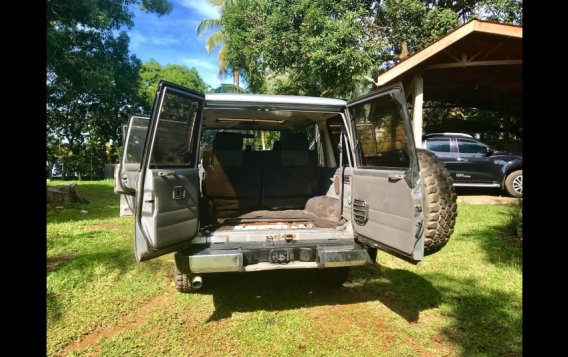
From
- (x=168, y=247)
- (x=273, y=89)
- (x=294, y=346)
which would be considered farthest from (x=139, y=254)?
(x=273, y=89)

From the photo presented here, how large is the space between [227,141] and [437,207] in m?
2.83

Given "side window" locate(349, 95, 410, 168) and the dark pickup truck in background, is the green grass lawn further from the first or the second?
the dark pickup truck in background

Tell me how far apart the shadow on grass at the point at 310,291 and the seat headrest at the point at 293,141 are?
1721 mm

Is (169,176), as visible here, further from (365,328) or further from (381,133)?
(365,328)

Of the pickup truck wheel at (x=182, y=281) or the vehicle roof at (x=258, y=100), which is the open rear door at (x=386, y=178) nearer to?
the vehicle roof at (x=258, y=100)

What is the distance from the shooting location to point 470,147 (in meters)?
10.5

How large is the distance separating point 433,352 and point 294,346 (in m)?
1.11

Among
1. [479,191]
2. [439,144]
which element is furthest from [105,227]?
[479,191]

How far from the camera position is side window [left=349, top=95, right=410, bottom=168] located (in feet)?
10.4

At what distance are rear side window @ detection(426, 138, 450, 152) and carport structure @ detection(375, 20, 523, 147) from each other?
14.9 inches

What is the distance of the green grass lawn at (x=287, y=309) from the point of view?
113 inches

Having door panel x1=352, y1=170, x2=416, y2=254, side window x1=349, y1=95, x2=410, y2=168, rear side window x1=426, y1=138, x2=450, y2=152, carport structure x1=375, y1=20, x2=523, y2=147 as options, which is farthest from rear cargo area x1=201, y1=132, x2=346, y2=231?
rear side window x1=426, y1=138, x2=450, y2=152

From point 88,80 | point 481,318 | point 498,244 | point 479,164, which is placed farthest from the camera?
point 88,80
